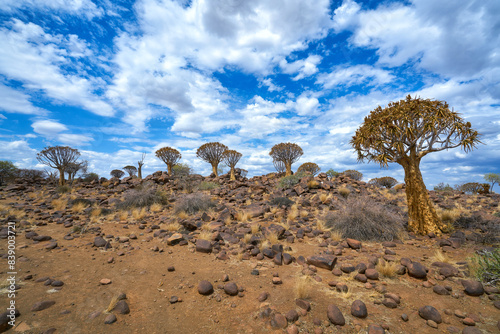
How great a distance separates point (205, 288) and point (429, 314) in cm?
411

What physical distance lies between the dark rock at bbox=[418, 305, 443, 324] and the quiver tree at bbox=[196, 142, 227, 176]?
27.4m

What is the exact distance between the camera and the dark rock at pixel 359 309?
11.8ft

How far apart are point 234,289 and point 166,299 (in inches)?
56.3

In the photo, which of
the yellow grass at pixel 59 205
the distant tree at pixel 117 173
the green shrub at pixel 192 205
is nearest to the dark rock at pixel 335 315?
the green shrub at pixel 192 205

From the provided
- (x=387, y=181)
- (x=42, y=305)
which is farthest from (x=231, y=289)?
(x=387, y=181)

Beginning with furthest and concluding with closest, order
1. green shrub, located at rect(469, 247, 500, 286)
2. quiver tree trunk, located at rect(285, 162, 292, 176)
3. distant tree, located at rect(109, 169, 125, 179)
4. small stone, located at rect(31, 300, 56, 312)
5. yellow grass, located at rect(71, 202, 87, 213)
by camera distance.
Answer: distant tree, located at rect(109, 169, 125, 179), quiver tree trunk, located at rect(285, 162, 292, 176), yellow grass, located at rect(71, 202, 87, 213), green shrub, located at rect(469, 247, 500, 286), small stone, located at rect(31, 300, 56, 312)

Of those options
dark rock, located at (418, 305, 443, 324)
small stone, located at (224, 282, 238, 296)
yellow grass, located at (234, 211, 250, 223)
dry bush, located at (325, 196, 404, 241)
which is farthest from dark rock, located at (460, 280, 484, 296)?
yellow grass, located at (234, 211, 250, 223)

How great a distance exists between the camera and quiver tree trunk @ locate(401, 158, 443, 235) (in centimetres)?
765

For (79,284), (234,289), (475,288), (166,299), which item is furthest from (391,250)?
(79,284)

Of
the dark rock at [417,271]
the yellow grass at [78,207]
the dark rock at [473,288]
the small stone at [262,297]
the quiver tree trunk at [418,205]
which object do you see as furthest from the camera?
the yellow grass at [78,207]

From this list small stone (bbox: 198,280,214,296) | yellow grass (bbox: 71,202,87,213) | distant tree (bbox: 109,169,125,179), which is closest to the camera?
small stone (bbox: 198,280,214,296)

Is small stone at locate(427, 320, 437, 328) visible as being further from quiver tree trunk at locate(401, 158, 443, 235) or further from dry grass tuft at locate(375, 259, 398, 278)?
quiver tree trunk at locate(401, 158, 443, 235)

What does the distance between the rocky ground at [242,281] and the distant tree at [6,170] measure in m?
25.3

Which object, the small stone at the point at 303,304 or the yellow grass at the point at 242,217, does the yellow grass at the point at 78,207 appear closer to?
the yellow grass at the point at 242,217
